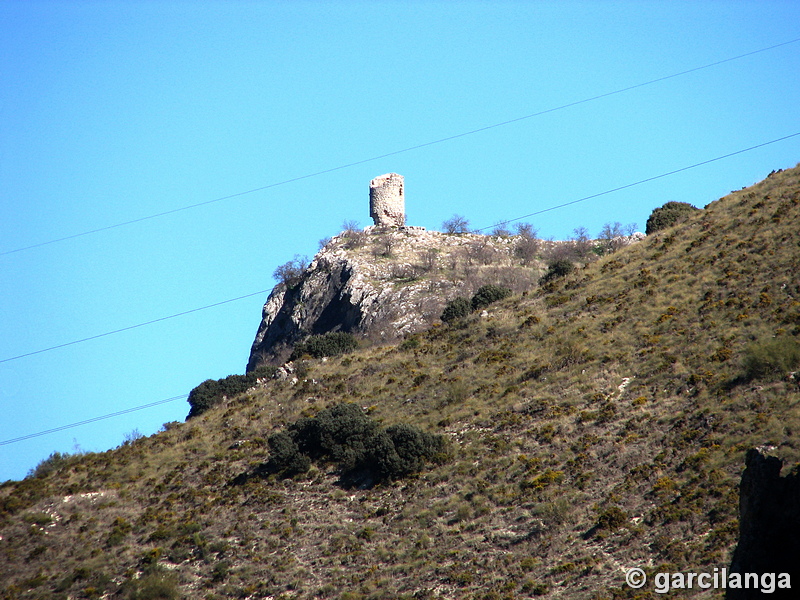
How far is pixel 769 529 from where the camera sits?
52.4 ft

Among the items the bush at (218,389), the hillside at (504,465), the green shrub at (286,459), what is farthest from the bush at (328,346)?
the green shrub at (286,459)

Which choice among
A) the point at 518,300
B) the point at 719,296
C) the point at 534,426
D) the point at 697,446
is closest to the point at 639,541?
the point at 697,446

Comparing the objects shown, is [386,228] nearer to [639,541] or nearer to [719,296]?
[719,296]

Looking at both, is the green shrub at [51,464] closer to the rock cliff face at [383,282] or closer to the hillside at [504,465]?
the hillside at [504,465]

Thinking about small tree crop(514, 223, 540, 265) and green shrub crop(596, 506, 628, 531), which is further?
small tree crop(514, 223, 540, 265)

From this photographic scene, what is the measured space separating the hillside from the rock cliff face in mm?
14852

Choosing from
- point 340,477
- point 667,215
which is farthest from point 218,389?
point 667,215

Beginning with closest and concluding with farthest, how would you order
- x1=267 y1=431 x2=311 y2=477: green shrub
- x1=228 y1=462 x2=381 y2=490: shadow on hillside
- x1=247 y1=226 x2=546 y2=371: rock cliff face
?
x1=228 y1=462 x2=381 y2=490: shadow on hillside
x1=267 y1=431 x2=311 y2=477: green shrub
x1=247 y1=226 x2=546 y2=371: rock cliff face

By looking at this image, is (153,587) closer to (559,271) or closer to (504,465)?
(504,465)

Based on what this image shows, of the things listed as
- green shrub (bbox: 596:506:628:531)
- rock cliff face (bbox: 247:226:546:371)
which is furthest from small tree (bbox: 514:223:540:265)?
green shrub (bbox: 596:506:628:531)

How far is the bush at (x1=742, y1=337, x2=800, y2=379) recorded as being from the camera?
27.9m

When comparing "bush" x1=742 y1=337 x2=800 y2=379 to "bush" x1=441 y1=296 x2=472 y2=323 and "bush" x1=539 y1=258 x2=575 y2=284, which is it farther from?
"bush" x1=539 y1=258 x2=575 y2=284

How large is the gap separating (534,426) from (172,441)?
16581 mm

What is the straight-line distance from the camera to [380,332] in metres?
54.5
